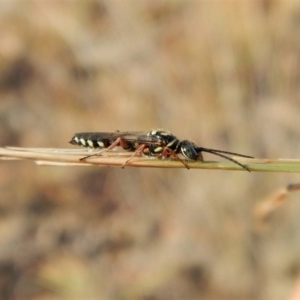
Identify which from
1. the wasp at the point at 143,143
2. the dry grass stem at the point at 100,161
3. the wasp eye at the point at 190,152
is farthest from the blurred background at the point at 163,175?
the dry grass stem at the point at 100,161

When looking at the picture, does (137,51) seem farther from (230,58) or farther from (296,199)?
(296,199)

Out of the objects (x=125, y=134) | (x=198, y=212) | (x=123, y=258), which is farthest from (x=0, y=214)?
(x=125, y=134)

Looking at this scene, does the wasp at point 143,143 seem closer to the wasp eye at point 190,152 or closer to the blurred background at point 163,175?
the wasp eye at point 190,152

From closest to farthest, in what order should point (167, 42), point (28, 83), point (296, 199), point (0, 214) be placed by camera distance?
1. point (296, 199)
2. point (0, 214)
3. point (167, 42)
4. point (28, 83)

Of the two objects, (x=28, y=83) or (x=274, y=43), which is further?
(x=28, y=83)

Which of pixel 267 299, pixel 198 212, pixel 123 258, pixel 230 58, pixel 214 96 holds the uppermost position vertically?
pixel 230 58

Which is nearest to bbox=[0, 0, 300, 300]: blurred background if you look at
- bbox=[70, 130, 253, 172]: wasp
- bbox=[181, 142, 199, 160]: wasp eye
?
bbox=[70, 130, 253, 172]: wasp

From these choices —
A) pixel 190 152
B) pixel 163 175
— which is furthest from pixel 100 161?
pixel 163 175

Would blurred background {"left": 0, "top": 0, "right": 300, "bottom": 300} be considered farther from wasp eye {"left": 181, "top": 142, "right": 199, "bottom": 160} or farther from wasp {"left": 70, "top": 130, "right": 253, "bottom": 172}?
wasp eye {"left": 181, "top": 142, "right": 199, "bottom": 160}
